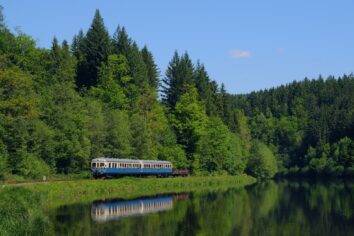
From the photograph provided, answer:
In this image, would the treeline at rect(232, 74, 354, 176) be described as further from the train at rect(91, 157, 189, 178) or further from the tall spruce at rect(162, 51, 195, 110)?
the train at rect(91, 157, 189, 178)

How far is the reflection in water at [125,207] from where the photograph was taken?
42759 mm

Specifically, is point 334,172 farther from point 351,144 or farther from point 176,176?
point 176,176

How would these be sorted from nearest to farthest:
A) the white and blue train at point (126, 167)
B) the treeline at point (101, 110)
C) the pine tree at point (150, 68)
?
the treeline at point (101, 110) → the white and blue train at point (126, 167) → the pine tree at point (150, 68)

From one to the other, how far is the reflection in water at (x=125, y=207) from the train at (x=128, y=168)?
428 inches

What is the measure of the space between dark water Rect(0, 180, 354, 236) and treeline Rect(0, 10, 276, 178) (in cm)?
1136

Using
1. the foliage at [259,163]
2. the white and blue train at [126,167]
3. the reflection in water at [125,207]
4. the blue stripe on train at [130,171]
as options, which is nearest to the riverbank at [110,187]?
the blue stripe on train at [130,171]

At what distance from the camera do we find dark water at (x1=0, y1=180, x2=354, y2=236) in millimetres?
35719

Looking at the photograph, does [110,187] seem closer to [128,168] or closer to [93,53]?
[128,168]

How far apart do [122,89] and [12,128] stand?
35277 mm

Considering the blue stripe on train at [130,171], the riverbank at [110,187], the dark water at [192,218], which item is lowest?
the dark water at [192,218]

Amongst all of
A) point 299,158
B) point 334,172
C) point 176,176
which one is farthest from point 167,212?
point 299,158

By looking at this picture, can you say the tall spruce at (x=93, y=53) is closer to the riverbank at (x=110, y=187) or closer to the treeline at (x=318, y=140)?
the riverbank at (x=110, y=187)

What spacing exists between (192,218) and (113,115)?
3470cm

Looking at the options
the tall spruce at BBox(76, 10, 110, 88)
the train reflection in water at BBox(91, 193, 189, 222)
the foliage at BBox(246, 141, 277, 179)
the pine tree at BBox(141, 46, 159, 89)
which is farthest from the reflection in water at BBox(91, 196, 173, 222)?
the foliage at BBox(246, 141, 277, 179)
